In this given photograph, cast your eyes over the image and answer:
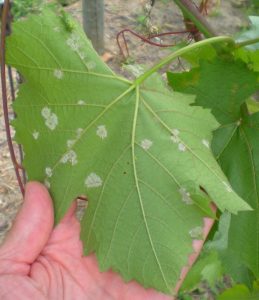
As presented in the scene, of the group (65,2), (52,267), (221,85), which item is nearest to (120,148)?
(221,85)

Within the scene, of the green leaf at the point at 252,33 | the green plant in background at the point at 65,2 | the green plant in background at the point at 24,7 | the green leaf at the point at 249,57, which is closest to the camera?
the green leaf at the point at 249,57

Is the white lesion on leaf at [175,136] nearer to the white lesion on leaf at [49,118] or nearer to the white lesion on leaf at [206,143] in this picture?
the white lesion on leaf at [206,143]

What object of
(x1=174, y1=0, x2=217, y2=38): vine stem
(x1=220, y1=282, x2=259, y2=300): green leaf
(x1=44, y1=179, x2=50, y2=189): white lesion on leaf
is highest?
(x1=174, y1=0, x2=217, y2=38): vine stem

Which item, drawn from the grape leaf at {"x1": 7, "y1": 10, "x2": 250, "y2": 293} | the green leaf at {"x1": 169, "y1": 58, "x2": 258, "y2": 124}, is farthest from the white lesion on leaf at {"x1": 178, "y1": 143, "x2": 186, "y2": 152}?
the green leaf at {"x1": 169, "y1": 58, "x2": 258, "y2": 124}

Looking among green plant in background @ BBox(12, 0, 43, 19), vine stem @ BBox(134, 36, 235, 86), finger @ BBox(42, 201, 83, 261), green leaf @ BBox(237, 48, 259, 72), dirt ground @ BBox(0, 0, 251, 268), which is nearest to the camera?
vine stem @ BBox(134, 36, 235, 86)

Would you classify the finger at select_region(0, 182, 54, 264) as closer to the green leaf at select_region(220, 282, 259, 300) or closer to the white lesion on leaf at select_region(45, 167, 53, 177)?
the white lesion on leaf at select_region(45, 167, 53, 177)

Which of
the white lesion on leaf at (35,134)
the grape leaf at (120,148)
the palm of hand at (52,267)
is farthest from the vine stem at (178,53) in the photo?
the palm of hand at (52,267)

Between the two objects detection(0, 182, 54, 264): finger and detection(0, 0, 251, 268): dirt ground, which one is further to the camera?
detection(0, 0, 251, 268): dirt ground
